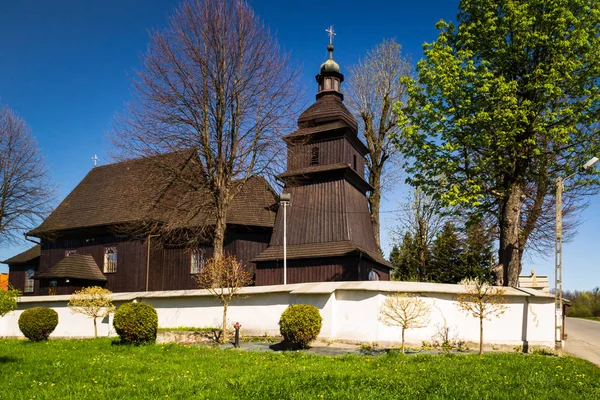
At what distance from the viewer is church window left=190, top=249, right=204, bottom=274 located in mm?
28359

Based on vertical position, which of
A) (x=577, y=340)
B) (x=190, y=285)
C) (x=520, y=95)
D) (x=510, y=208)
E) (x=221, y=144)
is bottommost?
(x=577, y=340)

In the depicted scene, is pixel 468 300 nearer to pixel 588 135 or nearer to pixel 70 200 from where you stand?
pixel 588 135

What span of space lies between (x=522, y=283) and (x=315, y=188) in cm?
1275

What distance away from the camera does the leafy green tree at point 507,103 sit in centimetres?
1914

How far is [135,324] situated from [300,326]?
5.12 m

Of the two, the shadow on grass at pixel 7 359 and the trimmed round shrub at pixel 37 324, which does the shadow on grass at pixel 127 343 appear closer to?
the shadow on grass at pixel 7 359

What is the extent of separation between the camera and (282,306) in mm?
19016

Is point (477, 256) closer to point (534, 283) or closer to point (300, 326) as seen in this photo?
point (534, 283)

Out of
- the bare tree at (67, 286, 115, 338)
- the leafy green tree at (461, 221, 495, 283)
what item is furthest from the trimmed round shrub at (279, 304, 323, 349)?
the leafy green tree at (461, 221, 495, 283)

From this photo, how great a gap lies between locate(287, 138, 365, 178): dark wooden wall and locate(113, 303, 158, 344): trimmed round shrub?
41.7 ft

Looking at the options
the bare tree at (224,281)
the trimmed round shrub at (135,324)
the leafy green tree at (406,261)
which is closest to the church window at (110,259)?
the bare tree at (224,281)

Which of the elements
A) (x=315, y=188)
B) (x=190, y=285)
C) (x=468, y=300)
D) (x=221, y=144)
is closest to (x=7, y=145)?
(x=190, y=285)

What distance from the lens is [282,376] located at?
10.7m

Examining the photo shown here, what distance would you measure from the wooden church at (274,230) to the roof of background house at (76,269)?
0.17 feet
